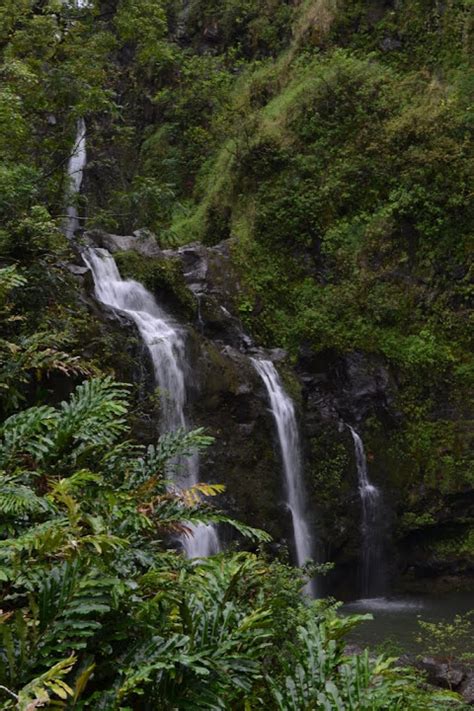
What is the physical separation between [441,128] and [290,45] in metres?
6.66

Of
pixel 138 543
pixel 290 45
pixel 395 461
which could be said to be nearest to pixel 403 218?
pixel 395 461

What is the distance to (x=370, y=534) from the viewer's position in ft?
39.8

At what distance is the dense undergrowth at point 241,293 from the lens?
2.72m

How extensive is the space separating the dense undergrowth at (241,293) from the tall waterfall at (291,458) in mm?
541

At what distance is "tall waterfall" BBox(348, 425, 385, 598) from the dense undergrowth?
0.52m

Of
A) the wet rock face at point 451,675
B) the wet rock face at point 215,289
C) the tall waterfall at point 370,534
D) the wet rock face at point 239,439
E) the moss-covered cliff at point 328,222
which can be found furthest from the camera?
the wet rock face at point 215,289

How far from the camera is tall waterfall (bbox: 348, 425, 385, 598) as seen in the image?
12.0 metres

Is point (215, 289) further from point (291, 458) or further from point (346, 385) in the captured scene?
point (291, 458)

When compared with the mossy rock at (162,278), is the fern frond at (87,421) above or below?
below

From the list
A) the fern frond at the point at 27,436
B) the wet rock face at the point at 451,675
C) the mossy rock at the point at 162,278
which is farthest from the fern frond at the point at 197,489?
the mossy rock at the point at 162,278

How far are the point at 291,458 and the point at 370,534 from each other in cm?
218

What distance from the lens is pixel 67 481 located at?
3.55 metres

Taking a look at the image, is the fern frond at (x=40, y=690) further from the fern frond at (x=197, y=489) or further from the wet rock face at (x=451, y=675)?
the wet rock face at (x=451, y=675)

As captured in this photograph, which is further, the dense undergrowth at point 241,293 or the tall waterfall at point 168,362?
the tall waterfall at point 168,362
